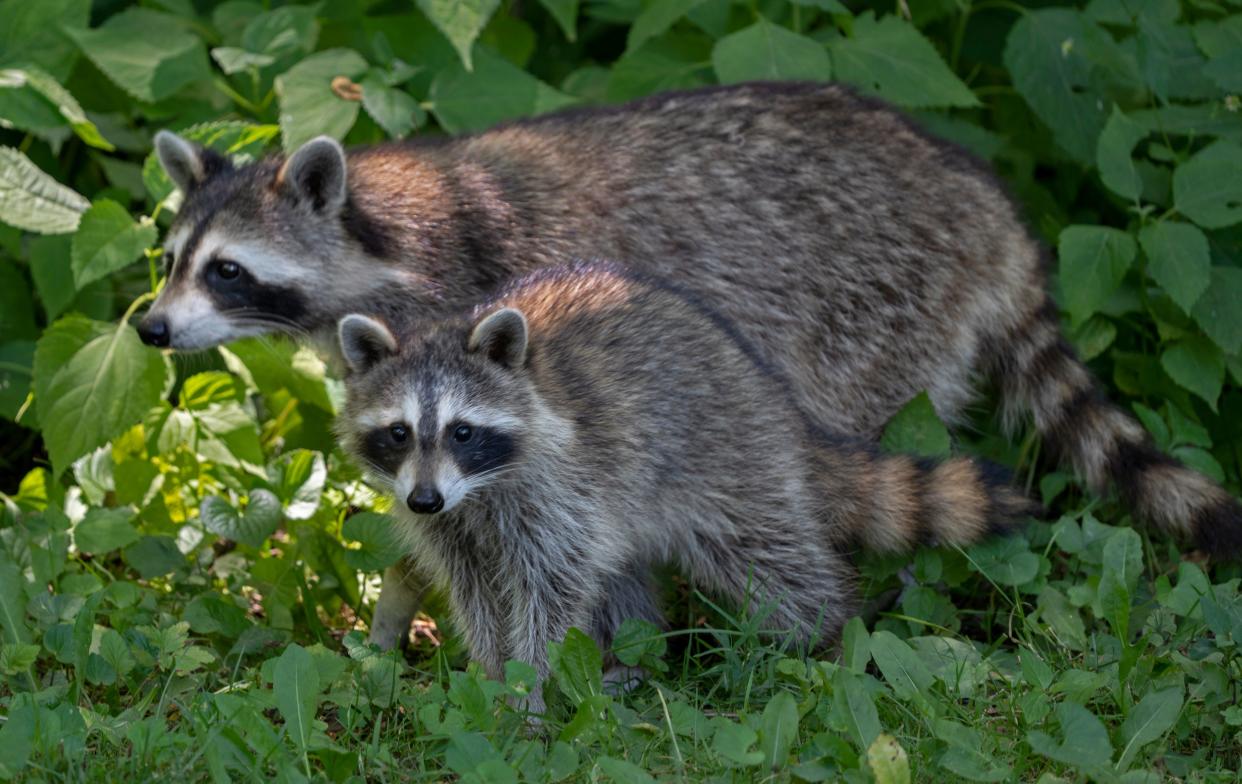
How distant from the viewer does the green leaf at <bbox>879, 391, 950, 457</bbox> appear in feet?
15.9

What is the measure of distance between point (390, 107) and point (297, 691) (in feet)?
7.76

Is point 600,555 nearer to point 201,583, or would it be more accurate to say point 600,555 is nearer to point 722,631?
point 722,631

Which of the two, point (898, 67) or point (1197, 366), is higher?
point (898, 67)

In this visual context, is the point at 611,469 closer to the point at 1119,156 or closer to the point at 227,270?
the point at 227,270

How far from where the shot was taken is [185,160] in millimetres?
4758

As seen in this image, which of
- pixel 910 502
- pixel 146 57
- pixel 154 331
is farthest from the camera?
pixel 146 57

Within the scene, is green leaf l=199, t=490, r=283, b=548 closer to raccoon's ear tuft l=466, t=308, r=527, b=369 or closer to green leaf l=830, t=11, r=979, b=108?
raccoon's ear tuft l=466, t=308, r=527, b=369

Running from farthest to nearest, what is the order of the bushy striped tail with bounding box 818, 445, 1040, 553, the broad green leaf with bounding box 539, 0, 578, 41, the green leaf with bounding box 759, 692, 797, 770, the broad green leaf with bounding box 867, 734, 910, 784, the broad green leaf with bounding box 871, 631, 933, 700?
1. the broad green leaf with bounding box 539, 0, 578, 41
2. the bushy striped tail with bounding box 818, 445, 1040, 553
3. the broad green leaf with bounding box 871, 631, 933, 700
4. the green leaf with bounding box 759, 692, 797, 770
5. the broad green leaf with bounding box 867, 734, 910, 784

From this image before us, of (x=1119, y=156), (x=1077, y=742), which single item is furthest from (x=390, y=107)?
(x=1077, y=742)

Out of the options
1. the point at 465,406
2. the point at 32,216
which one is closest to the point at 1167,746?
the point at 465,406

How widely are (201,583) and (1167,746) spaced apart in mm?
2933

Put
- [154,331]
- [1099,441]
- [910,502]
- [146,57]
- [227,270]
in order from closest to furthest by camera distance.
Result: [910,502] < [154,331] < [227,270] < [1099,441] < [146,57]

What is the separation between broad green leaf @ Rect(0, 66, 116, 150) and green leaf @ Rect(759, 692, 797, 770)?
3.34 metres

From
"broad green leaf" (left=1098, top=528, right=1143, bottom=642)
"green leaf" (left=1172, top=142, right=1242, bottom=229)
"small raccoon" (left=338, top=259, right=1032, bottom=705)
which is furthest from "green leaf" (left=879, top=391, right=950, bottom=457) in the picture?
"green leaf" (left=1172, top=142, right=1242, bottom=229)
